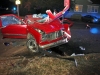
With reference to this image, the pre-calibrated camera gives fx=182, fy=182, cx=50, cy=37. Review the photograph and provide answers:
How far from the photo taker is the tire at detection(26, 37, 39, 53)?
8650 millimetres

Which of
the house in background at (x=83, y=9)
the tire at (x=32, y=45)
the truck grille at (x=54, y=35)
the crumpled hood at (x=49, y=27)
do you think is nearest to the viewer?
the crumpled hood at (x=49, y=27)

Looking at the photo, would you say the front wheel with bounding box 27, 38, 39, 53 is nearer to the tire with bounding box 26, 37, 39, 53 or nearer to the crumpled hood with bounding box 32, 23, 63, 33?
the tire with bounding box 26, 37, 39, 53

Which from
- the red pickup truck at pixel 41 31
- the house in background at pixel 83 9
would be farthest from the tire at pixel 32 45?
the house in background at pixel 83 9

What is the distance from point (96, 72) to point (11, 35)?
5700mm

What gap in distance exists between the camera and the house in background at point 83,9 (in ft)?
129

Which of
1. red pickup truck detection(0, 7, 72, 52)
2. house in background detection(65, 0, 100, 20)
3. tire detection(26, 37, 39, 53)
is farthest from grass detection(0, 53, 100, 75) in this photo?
house in background detection(65, 0, 100, 20)

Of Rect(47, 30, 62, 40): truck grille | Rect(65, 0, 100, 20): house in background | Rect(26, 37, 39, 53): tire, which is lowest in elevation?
Rect(65, 0, 100, 20): house in background

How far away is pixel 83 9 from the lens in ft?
132

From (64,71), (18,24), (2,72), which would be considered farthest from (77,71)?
(18,24)

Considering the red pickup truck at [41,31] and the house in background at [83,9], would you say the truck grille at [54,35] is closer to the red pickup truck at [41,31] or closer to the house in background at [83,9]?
the red pickup truck at [41,31]

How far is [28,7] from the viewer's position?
3934cm

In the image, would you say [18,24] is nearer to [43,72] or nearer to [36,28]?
[36,28]

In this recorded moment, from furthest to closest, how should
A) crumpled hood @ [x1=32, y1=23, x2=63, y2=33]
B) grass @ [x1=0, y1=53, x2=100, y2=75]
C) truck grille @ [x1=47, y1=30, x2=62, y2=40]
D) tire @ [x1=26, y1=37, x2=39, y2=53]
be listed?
tire @ [x1=26, y1=37, x2=39, y2=53], truck grille @ [x1=47, y1=30, x2=62, y2=40], crumpled hood @ [x1=32, y1=23, x2=63, y2=33], grass @ [x1=0, y1=53, x2=100, y2=75]

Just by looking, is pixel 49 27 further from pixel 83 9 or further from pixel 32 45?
pixel 83 9
